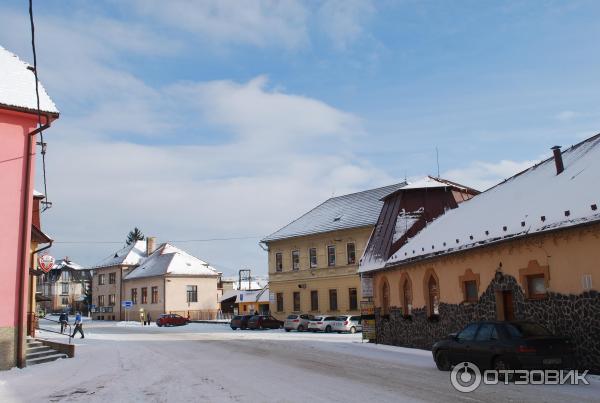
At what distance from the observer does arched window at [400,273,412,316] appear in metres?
25.8

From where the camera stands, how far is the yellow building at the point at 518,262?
1438cm

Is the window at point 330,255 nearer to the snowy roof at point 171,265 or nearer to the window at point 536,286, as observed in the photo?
the snowy roof at point 171,265

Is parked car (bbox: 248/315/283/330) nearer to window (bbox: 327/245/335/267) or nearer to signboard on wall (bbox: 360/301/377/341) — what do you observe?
window (bbox: 327/245/335/267)

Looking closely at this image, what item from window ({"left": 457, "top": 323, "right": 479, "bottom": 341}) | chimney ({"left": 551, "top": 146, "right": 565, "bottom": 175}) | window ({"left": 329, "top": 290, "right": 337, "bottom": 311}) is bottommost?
window ({"left": 457, "top": 323, "right": 479, "bottom": 341})

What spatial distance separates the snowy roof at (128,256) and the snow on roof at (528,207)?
60.5m

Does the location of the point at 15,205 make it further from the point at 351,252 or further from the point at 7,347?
the point at 351,252

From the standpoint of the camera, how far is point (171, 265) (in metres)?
69.5

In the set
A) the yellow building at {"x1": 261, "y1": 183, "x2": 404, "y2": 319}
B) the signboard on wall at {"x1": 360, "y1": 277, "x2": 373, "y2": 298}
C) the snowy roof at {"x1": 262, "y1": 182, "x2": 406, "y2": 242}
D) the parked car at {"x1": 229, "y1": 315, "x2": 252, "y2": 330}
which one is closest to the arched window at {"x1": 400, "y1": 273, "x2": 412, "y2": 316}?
the signboard on wall at {"x1": 360, "y1": 277, "x2": 373, "y2": 298}

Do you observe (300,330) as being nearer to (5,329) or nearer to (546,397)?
(5,329)

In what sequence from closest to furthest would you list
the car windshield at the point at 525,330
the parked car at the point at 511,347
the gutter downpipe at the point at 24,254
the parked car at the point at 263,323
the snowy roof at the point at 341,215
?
the parked car at the point at 511,347 → the car windshield at the point at 525,330 → the gutter downpipe at the point at 24,254 → the parked car at the point at 263,323 → the snowy roof at the point at 341,215

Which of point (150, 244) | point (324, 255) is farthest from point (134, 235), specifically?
point (324, 255)

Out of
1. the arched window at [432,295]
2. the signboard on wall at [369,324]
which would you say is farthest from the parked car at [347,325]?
the arched window at [432,295]

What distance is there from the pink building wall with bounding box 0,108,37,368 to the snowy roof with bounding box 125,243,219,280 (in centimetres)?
5133

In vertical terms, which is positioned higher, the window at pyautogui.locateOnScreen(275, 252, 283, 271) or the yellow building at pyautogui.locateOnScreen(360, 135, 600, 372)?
the window at pyautogui.locateOnScreen(275, 252, 283, 271)
